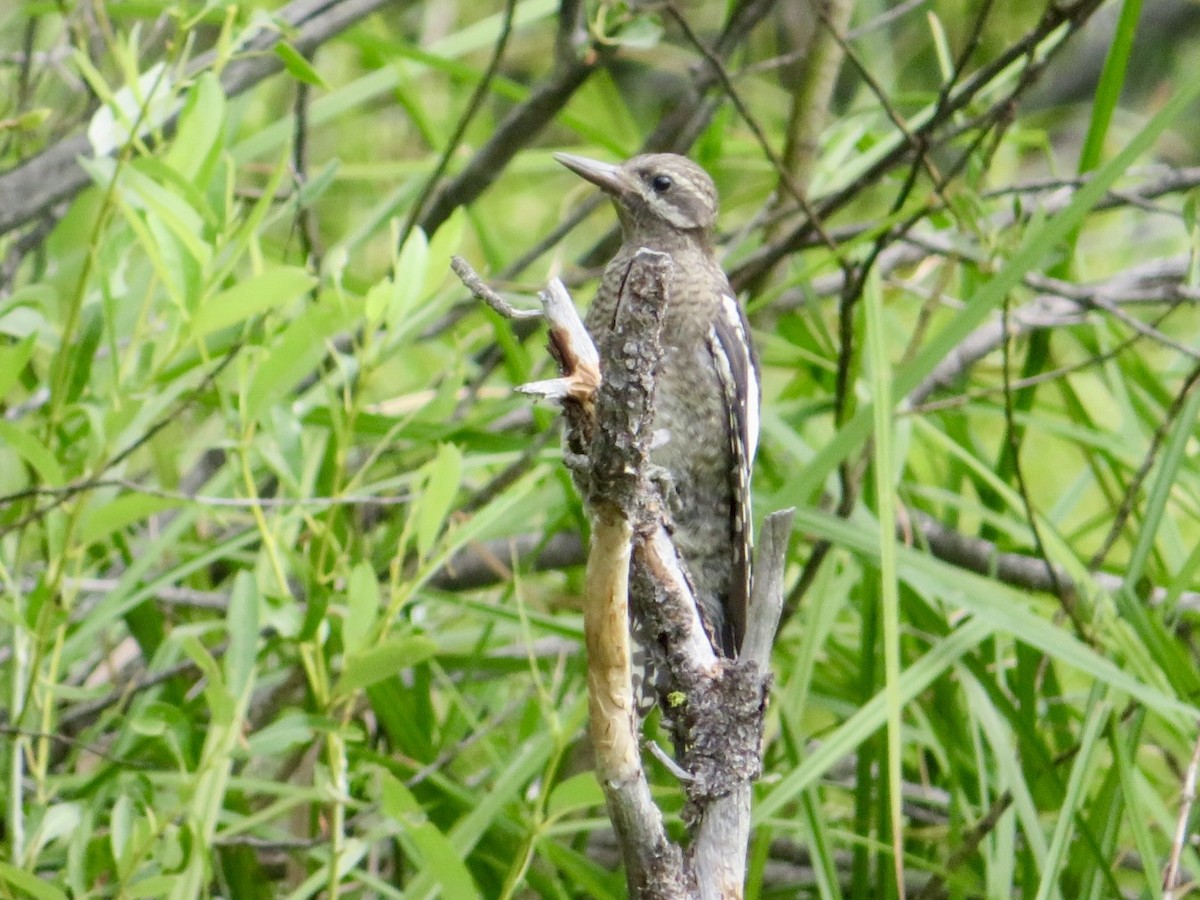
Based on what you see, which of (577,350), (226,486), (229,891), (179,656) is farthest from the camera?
(226,486)

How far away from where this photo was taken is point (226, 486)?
11.8 feet

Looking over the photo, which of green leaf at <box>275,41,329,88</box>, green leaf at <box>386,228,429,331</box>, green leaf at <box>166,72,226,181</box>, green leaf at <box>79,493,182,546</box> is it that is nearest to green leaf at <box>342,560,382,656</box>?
green leaf at <box>79,493,182,546</box>

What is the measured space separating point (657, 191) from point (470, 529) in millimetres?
1237

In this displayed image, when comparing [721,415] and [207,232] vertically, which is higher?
[207,232]

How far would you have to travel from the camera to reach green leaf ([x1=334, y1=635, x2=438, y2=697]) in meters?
2.22

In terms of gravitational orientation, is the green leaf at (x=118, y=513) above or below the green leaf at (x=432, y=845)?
above

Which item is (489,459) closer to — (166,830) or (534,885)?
(534,885)

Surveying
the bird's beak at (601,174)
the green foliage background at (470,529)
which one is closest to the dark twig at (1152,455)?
the green foliage background at (470,529)

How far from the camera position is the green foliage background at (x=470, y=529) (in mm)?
2385

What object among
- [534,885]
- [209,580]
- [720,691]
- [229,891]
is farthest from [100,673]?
[720,691]

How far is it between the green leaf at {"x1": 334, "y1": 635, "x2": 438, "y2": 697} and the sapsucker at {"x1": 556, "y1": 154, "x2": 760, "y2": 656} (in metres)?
1.10

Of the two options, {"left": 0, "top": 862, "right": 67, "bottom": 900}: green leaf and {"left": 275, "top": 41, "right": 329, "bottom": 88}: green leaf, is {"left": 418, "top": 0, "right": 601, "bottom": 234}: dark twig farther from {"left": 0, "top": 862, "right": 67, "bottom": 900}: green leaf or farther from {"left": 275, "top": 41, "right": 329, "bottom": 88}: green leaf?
{"left": 0, "top": 862, "right": 67, "bottom": 900}: green leaf

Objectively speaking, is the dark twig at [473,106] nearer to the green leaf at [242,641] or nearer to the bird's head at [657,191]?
the bird's head at [657,191]

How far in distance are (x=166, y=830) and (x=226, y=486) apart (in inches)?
51.0
